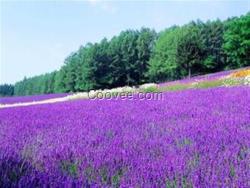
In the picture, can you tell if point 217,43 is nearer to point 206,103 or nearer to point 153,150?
point 206,103

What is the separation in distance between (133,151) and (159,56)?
4285cm

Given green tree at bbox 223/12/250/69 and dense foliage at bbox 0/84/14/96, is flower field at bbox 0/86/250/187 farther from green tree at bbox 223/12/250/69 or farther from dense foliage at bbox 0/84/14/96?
dense foliage at bbox 0/84/14/96

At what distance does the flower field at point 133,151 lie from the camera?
8.12 feet

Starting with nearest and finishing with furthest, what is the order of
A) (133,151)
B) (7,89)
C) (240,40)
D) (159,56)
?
1. (133,151)
2. (240,40)
3. (159,56)
4. (7,89)

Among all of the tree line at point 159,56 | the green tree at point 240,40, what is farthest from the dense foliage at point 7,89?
the green tree at point 240,40

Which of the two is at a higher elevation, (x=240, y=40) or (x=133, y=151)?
(x=240, y=40)

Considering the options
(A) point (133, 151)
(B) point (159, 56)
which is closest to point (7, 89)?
(B) point (159, 56)

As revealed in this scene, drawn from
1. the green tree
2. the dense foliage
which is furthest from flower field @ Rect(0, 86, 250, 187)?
the dense foliage

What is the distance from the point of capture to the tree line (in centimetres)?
3825

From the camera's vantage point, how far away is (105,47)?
163 feet

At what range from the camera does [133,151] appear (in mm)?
3293

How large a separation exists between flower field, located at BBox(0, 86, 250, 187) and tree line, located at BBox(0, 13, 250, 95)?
33.4 metres

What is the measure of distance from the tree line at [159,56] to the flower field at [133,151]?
33.4 metres

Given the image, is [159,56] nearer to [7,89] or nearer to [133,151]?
[133,151]
